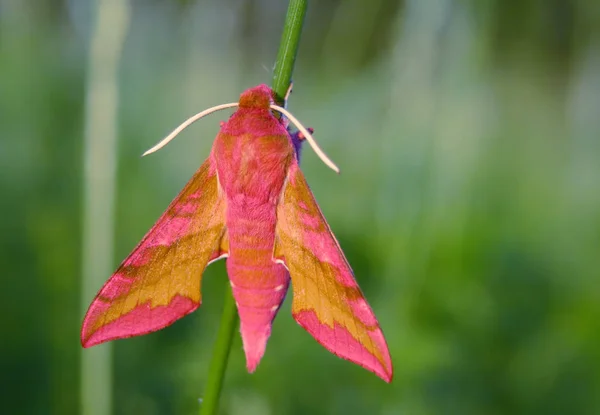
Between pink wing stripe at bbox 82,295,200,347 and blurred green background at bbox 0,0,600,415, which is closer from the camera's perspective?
pink wing stripe at bbox 82,295,200,347

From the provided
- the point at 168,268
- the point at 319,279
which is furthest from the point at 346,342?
the point at 168,268

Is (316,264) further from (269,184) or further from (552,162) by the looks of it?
(552,162)

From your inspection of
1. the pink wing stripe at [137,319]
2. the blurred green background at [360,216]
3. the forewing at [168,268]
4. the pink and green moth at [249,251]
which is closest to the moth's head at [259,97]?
the pink and green moth at [249,251]

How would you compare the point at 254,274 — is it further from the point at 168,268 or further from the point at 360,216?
the point at 360,216

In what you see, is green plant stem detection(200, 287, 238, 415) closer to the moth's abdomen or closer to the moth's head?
the moth's abdomen

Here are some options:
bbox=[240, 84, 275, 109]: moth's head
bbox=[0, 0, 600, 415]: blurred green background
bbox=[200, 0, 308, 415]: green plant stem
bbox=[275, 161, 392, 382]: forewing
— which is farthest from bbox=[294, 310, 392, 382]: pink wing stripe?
bbox=[0, 0, 600, 415]: blurred green background

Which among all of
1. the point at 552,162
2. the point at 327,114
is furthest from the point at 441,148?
the point at 552,162
